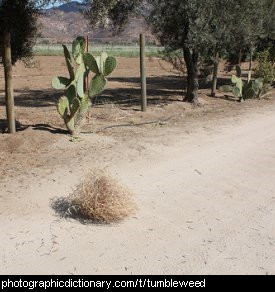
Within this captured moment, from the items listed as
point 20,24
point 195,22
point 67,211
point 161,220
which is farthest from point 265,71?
point 67,211

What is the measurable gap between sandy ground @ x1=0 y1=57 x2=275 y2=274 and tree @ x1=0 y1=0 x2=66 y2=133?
79 centimetres

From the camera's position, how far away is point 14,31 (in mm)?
8578

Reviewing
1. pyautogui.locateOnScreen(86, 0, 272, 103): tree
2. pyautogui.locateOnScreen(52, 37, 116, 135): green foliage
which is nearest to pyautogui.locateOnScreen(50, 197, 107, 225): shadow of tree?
pyautogui.locateOnScreen(52, 37, 116, 135): green foliage

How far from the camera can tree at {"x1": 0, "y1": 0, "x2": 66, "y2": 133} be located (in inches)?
306

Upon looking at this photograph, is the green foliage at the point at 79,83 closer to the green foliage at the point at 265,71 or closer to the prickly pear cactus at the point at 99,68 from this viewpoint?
the prickly pear cactus at the point at 99,68

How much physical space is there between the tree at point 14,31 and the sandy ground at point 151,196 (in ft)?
2.60

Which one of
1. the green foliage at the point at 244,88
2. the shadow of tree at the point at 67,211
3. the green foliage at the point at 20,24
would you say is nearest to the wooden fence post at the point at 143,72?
the green foliage at the point at 20,24

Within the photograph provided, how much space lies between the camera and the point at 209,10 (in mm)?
11586

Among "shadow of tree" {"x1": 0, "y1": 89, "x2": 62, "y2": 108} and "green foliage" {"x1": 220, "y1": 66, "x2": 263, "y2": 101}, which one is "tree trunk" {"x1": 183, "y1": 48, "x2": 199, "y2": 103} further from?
"shadow of tree" {"x1": 0, "y1": 89, "x2": 62, "y2": 108}

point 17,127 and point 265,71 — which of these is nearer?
point 17,127

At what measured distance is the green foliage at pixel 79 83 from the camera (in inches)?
321

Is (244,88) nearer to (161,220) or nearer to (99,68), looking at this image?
(99,68)

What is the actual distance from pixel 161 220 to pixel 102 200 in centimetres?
69
